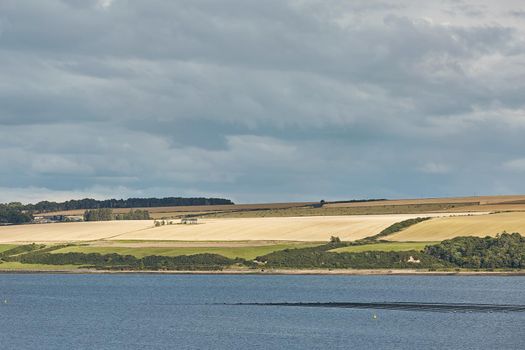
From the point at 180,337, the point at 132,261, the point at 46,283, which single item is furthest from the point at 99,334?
the point at 132,261

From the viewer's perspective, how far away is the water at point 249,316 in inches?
3408

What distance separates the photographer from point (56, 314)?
110 meters

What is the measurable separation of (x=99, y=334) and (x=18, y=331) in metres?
8.23

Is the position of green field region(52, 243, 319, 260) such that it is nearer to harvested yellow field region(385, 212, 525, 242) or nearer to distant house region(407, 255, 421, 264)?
harvested yellow field region(385, 212, 525, 242)

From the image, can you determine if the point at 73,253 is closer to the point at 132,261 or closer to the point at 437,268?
the point at 132,261

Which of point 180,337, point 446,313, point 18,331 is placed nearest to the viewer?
point 180,337

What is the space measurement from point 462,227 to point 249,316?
249 ft

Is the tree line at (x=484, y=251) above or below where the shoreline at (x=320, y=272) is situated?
above

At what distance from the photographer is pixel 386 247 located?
162 m

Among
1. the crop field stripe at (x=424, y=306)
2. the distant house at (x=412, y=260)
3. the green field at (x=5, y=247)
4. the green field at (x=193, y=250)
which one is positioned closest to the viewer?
the crop field stripe at (x=424, y=306)

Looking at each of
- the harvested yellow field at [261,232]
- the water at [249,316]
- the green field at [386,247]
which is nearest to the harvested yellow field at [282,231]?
the harvested yellow field at [261,232]

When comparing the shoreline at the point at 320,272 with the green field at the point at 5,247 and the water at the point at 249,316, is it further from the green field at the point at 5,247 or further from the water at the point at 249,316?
the green field at the point at 5,247

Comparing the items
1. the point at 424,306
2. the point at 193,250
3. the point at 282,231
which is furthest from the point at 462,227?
the point at 424,306

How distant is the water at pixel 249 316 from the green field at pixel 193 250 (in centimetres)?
1205
